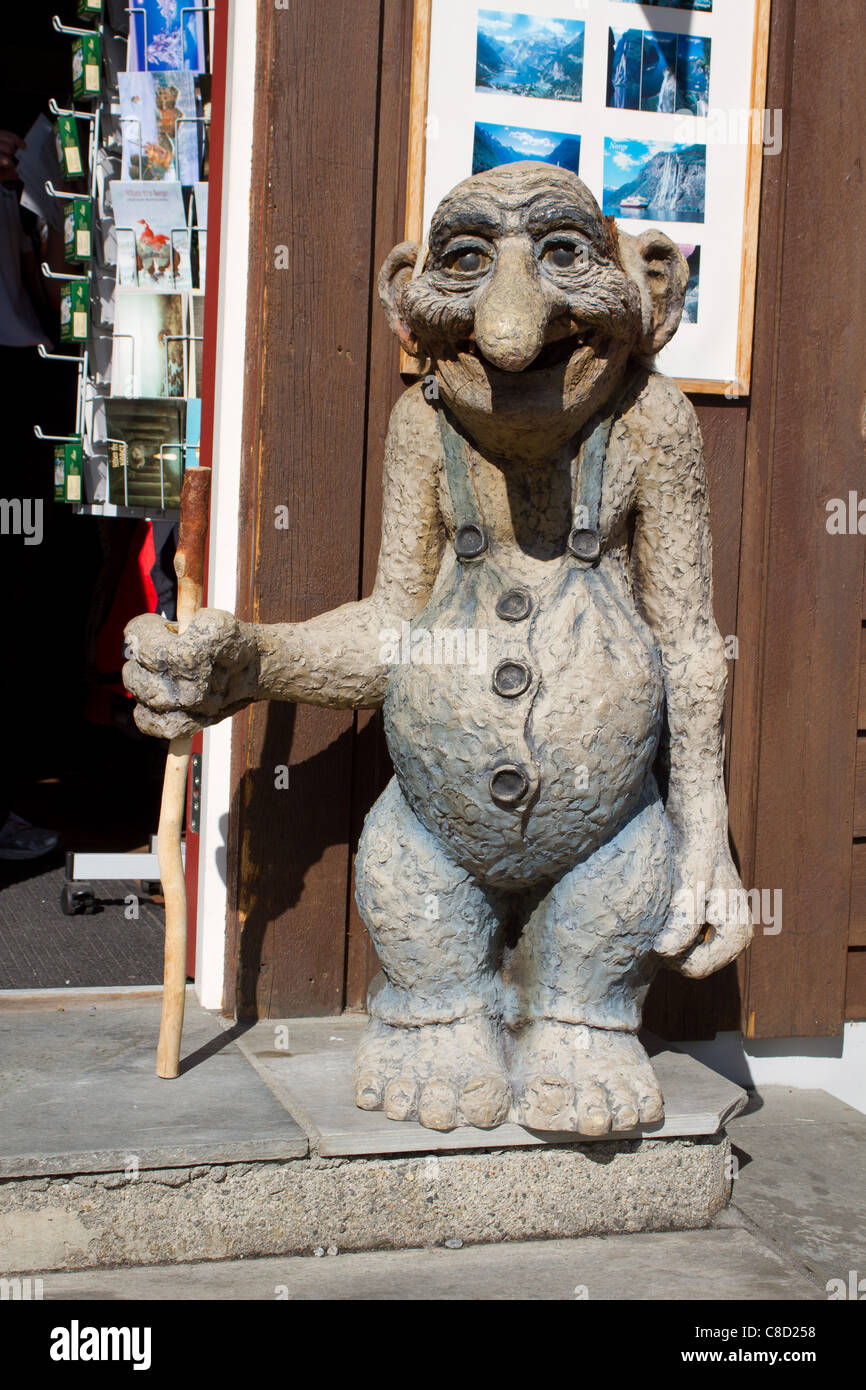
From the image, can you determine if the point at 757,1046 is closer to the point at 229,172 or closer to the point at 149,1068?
the point at 149,1068

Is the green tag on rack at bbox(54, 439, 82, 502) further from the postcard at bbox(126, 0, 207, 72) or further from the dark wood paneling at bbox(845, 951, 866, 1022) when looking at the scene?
the dark wood paneling at bbox(845, 951, 866, 1022)

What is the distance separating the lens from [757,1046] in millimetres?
3398

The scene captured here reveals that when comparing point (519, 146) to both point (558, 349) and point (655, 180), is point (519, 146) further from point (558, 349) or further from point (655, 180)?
point (558, 349)

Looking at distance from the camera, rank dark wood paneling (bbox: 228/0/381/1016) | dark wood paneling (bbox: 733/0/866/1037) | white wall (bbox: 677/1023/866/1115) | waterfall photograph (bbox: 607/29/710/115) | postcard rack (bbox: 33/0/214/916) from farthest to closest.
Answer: postcard rack (bbox: 33/0/214/916), white wall (bbox: 677/1023/866/1115), dark wood paneling (bbox: 733/0/866/1037), waterfall photograph (bbox: 607/29/710/115), dark wood paneling (bbox: 228/0/381/1016)

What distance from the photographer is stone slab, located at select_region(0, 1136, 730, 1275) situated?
2123 mm

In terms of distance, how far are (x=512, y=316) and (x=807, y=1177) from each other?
1950 mm

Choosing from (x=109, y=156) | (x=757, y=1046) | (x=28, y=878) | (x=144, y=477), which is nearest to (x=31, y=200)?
(x=109, y=156)

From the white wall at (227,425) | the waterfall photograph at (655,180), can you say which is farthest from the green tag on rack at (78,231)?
the waterfall photograph at (655,180)

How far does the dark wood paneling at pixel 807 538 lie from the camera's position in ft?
10.4

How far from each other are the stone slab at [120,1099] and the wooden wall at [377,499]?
323mm

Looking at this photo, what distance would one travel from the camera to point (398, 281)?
7.95ft

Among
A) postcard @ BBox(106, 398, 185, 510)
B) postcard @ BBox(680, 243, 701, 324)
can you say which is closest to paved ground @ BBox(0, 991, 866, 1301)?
postcard @ BBox(106, 398, 185, 510)

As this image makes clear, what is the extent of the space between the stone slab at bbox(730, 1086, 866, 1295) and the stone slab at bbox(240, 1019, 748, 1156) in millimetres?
268

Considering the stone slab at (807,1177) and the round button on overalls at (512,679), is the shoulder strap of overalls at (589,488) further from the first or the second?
the stone slab at (807,1177)
